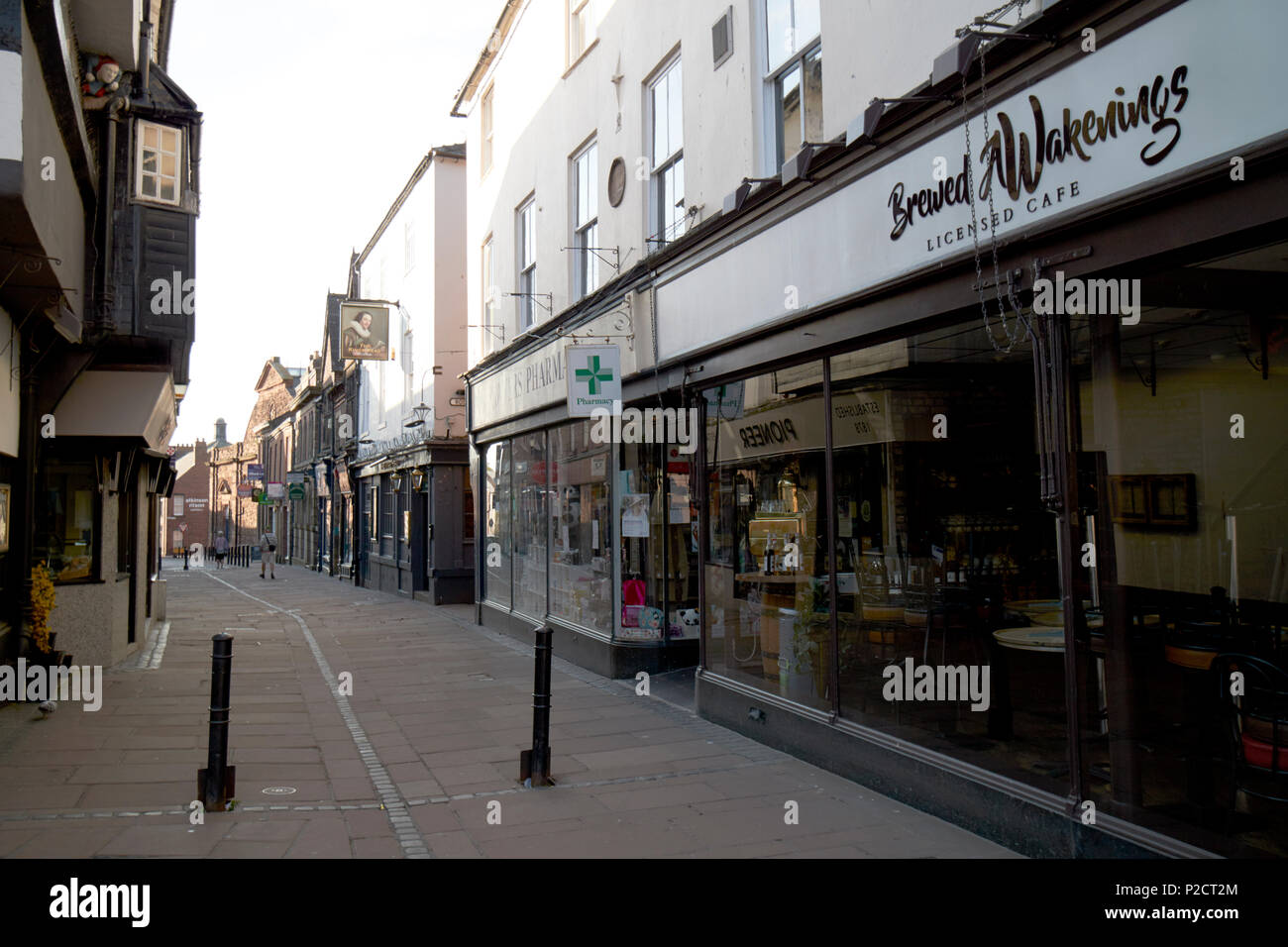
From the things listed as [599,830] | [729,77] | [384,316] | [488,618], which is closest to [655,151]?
[729,77]

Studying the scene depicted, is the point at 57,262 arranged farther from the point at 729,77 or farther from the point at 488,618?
the point at 488,618

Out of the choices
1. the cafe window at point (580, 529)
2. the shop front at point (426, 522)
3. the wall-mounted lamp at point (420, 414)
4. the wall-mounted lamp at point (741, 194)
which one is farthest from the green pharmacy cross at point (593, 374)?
the wall-mounted lamp at point (420, 414)

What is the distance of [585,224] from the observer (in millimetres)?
12984

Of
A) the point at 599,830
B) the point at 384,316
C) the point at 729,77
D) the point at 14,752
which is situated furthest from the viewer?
the point at 384,316

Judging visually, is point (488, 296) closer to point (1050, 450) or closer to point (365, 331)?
point (365, 331)

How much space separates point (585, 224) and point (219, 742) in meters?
8.58

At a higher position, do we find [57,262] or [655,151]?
[655,151]

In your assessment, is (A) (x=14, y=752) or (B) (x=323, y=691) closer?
(A) (x=14, y=752)

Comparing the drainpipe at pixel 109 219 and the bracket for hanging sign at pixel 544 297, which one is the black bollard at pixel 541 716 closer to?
the drainpipe at pixel 109 219

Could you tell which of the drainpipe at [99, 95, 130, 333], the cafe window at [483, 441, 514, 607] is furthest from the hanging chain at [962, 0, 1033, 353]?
the cafe window at [483, 441, 514, 607]

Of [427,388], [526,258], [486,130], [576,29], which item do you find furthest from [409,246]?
[576,29]

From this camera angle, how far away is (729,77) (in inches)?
353

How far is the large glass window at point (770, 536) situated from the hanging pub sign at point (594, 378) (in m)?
0.97
